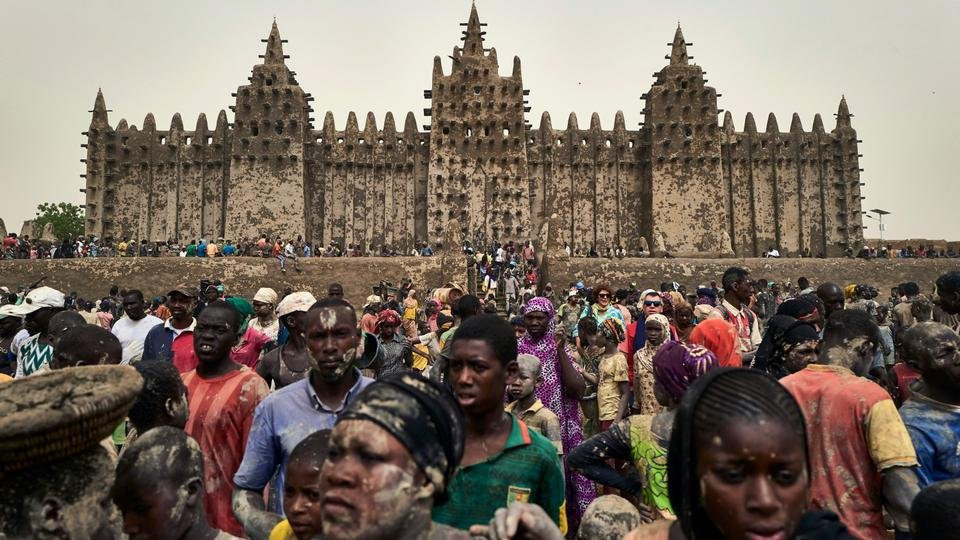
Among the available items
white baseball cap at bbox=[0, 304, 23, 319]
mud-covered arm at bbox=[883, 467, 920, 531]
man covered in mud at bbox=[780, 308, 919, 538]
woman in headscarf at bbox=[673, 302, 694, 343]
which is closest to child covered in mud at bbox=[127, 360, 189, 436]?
man covered in mud at bbox=[780, 308, 919, 538]

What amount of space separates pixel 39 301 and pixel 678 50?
40.0m

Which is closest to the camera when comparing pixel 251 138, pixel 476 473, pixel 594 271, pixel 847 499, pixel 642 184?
pixel 476 473

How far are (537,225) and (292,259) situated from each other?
15287 millimetres

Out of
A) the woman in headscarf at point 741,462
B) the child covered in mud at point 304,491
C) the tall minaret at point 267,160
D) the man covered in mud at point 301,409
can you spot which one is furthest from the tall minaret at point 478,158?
the woman in headscarf at point 741,462

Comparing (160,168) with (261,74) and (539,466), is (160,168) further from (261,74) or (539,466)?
(539,466)

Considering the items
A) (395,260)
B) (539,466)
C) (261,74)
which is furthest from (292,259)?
(539,466)

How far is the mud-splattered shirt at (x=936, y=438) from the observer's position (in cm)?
365

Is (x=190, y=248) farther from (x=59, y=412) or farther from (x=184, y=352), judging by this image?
(x=59, y=412)

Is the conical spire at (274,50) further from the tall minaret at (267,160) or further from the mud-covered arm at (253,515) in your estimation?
the mud-covered arm at (253,515)

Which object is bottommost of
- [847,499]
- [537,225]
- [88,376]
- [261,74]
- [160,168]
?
[847,499]

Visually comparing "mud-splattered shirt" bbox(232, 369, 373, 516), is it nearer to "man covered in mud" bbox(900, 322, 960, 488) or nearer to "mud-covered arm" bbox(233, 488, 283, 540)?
"mud-covered arm" bbox(233, 488, 283, 540)

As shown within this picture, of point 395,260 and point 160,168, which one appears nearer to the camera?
point 395,260

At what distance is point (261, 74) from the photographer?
128 feet

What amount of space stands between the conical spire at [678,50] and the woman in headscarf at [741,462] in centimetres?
4201
